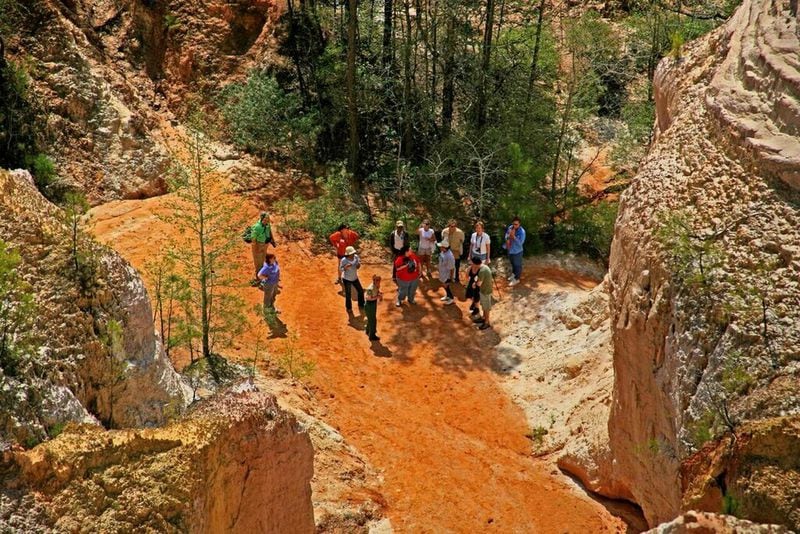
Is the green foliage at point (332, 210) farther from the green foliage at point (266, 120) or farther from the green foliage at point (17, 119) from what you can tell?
the green foliage at point (17, 119)

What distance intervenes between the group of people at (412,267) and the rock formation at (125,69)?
446 centimetres

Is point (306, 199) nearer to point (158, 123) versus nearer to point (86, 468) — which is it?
point (158, 123)

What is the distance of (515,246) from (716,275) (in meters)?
8.54

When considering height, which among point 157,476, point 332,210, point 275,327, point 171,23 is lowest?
point 275,327

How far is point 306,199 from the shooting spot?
19.9m

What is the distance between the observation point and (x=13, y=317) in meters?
6.86

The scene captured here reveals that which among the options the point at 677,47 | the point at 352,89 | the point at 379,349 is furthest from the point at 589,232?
the point at 677,47

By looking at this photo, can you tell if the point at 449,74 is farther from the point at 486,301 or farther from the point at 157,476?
the point at 157,476

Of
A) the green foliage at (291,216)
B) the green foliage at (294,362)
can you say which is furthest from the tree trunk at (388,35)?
the green foliage at (294,362)

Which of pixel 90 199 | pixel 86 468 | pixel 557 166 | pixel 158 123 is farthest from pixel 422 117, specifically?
pixel 86 468

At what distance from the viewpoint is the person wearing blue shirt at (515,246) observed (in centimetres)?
1648

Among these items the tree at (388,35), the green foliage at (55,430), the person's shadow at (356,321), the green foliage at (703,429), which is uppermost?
the tree at (388,35)

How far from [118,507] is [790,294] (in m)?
5.92

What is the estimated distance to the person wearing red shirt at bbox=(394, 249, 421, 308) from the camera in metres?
15.9
